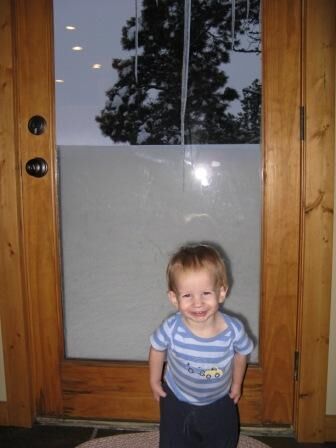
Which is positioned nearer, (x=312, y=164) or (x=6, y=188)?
(x=312, y=164)

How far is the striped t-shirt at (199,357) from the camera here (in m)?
1.20

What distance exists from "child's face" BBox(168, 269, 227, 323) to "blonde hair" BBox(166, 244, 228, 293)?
13 millimetres

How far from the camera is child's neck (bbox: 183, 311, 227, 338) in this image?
121cm

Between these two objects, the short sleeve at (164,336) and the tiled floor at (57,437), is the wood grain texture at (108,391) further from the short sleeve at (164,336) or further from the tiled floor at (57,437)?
the short sleeve at (164,336)

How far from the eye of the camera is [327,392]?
1.56 m

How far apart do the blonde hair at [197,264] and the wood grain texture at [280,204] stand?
425mm

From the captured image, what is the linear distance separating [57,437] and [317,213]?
1.36 metres

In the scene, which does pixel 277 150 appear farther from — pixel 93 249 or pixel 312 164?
pixel 93 249

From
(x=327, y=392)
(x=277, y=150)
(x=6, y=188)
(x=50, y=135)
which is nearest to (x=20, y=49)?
(x=50, y=135)

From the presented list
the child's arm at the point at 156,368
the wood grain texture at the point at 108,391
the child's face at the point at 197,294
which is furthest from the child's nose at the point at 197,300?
the wood grain texture at the point at 108,391

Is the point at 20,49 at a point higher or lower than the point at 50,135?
higher

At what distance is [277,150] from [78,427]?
139 cm

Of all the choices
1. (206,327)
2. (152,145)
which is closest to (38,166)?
(152,145)

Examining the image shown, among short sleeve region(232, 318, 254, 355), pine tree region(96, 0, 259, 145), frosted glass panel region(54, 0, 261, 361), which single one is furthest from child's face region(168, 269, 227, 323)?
pine tree region(96, 0, 259, 145)
